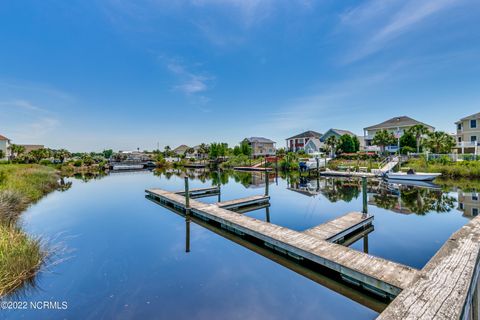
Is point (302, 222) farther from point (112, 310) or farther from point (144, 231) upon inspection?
point (112, 310)

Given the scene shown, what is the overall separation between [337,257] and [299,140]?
159 ft

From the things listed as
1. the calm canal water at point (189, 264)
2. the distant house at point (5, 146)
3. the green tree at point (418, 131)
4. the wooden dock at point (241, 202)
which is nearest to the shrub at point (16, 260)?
the calm canal water at point (189, 264)

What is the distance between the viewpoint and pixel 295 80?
23406mm

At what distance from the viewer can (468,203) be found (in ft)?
40.1

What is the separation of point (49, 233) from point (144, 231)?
3.70 meters

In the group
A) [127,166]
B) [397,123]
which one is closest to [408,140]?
[397,123]

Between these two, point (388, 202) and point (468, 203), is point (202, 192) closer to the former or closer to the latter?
point (388, 202)

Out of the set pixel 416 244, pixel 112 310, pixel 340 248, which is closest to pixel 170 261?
pixel 112 310

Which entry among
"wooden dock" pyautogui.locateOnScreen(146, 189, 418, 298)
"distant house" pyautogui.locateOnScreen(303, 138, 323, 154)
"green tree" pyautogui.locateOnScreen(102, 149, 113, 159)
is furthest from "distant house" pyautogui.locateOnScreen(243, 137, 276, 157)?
"green tree" pyautogui.locateOnScreen(102, 149, 113, 159)

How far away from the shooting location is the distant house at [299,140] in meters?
51.1

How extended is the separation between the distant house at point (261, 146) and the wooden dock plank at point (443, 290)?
50.0m

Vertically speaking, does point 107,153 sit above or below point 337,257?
above

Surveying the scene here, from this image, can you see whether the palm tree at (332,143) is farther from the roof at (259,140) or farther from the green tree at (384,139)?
the roof at (259,140)

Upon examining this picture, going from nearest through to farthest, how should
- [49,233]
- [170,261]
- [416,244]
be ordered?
[170,261]
[416,244]
[49,233]
